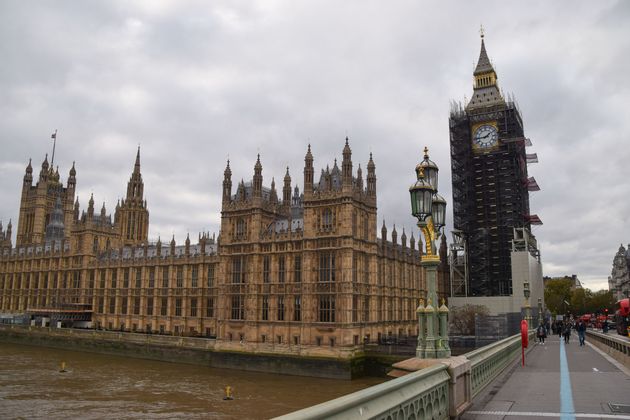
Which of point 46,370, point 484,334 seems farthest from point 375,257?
point 46,370

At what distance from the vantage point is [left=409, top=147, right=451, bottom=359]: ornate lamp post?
1358 centimetres

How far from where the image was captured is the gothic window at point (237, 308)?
5775 cm

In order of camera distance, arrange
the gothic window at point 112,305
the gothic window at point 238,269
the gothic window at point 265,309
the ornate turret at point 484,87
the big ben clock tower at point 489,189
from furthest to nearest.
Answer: the ornate turret at point 484,87, the gothic window at point 112,305, the big ben clock tower at point 489,189, the gothic window at point 238,269, the gothic window at point 265,309

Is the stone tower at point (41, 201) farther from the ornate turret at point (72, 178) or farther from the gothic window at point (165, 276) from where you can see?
the gothic window at point (165, 276)

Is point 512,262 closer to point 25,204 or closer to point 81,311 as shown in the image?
point 81,311

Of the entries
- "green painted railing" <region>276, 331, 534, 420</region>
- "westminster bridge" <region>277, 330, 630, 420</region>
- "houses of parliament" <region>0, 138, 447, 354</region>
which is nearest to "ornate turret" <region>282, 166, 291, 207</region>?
"houses of parliament" <region>0, 138, 447, 354</region>

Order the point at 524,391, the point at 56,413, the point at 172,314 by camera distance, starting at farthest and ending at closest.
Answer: the point at 172,314 → the point at 56,413 → the point at 524,391

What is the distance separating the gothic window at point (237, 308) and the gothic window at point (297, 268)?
8.20 meters

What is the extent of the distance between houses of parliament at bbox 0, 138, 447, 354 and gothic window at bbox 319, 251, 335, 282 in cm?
12

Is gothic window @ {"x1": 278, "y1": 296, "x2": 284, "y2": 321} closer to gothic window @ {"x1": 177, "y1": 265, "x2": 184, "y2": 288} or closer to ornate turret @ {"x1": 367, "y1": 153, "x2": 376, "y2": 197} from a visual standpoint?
ornate turret @ {"x1": 367, "y1": 153, "x2": 376, "y2": 197}

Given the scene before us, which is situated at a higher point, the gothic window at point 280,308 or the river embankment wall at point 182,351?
the gothic window at point 280,308

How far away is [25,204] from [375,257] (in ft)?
360

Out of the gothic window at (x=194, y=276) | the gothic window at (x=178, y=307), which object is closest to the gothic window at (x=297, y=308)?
the gothic window at (x=194, y=276)

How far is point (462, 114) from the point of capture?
8588cm
